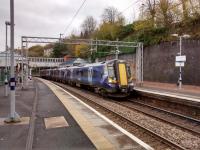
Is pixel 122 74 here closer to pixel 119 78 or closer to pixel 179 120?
pixel 119 78

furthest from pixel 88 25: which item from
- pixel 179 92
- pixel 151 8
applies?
pixel 179 92

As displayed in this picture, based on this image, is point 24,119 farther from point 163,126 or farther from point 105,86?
point 105,86

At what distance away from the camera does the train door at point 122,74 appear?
2728 centimetres

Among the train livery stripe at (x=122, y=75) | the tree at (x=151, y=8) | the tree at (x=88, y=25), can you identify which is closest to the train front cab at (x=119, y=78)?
the train livery stripe at (x=122, y=75)

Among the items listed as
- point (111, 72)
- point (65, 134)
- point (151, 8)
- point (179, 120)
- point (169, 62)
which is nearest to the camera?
point (65, 134)

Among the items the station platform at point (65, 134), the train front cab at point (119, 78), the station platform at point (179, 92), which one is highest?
the train front cab at point (119, 78)

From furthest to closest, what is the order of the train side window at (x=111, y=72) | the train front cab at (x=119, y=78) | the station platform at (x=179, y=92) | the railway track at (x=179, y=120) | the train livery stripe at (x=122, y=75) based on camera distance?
the train side window at (x=111, y=72) < the train livery stripe at (x=122, y=75) < the train front cab at (x=119, y=78) < the station platform at (x=179, y=92) < the railway track at (x=179, y=120)

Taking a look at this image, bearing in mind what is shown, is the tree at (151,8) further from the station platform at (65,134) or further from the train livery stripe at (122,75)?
the station platform at (65,134)

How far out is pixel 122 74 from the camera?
27531 mm

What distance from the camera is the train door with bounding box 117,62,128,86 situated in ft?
89.5

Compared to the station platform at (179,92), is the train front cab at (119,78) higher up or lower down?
higher up

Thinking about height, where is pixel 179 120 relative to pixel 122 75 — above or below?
below

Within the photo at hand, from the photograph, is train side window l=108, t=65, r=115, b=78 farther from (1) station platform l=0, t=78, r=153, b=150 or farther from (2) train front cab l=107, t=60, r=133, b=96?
(1) station platform l=0, t=78, r=153, b=150

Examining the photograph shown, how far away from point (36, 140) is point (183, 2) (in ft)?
137
